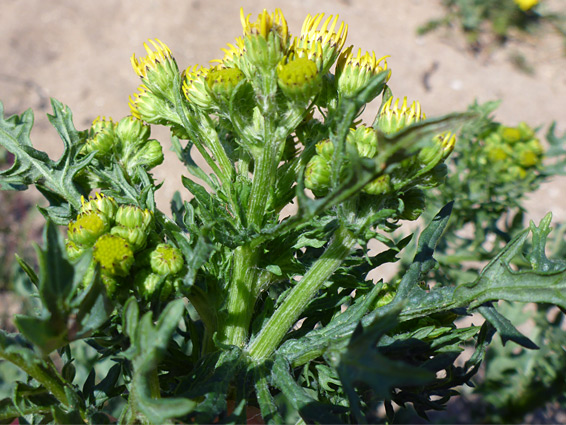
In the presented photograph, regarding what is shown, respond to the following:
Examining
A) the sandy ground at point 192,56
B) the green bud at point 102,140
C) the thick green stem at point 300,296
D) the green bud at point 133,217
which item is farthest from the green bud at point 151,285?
the sandy ground at point 192,56

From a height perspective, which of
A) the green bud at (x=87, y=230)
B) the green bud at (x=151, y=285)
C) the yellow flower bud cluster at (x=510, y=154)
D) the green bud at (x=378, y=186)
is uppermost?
the yellow flower bud cluster at (x=510, y=154)

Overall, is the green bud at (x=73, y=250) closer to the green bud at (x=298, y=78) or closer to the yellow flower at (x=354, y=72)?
the green bud at (x=298, y=78)

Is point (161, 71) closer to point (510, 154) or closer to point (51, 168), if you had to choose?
point (51, 168)

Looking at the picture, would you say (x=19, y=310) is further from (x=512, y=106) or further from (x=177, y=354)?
(x=512, y=106)

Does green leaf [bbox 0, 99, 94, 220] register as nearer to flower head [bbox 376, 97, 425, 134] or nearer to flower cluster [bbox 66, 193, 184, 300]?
flower cluster [bbox 66, 193, 184, 300]

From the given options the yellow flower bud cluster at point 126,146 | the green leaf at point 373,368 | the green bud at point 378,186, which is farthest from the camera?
the yellow flower bud cluster at point 126,146

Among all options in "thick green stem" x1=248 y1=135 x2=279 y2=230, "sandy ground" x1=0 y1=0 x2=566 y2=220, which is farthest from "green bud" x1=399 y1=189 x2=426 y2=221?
"sandy ground" x1=0 y1=0 x2=566 y2=220

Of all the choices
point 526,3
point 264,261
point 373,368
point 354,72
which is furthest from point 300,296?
point 526,3
